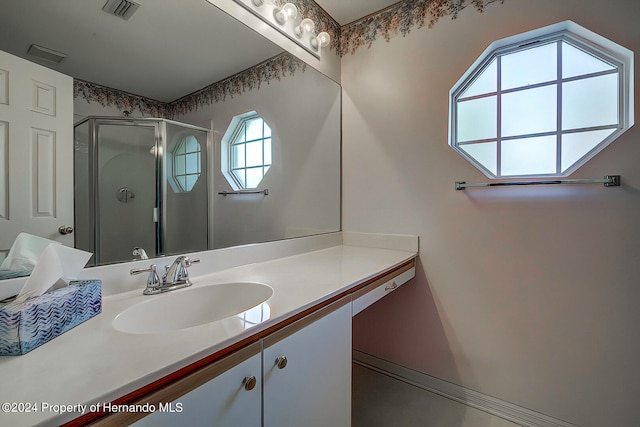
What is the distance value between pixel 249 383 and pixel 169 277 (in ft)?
1.74

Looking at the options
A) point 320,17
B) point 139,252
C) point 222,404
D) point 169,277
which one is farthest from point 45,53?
point 320,17

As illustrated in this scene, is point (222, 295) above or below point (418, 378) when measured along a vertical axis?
above

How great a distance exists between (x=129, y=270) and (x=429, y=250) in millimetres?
1478

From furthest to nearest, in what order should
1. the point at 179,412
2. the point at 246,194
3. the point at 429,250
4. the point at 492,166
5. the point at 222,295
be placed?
1. the point at 429,250
2. the point at 492,166
3. the point at 246,194
4. the point at 222,295
5. the point at 179,412

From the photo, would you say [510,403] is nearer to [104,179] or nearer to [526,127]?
[526,127]

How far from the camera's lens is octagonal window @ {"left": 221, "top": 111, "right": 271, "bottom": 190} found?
4.33 feet

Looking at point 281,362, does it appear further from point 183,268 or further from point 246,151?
point 246,151

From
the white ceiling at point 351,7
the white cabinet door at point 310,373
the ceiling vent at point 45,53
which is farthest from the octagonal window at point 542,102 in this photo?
the ceiling vent at point 45,53

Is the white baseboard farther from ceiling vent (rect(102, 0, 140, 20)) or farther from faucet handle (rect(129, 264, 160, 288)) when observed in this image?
ceiling vent (rect(102, 0, 140, 20))

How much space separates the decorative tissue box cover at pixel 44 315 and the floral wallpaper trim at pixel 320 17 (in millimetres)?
1607

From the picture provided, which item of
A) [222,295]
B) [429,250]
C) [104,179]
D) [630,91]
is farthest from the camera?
[429,250]

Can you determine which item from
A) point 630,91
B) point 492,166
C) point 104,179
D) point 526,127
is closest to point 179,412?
point 104,179

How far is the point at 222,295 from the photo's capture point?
1.08 m

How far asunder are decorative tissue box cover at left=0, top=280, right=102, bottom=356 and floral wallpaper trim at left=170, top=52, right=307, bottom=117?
71 centimetres
